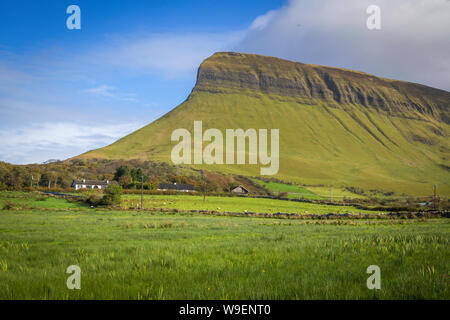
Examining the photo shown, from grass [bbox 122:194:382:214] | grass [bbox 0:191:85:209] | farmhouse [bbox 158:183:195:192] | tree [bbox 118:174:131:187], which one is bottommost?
grass [bbox 122:194:382:214]

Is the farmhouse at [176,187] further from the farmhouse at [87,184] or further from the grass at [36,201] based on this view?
the grass at [36,201]

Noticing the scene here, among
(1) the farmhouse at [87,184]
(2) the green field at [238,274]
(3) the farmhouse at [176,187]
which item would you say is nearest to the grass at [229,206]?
(3) the farmhouse at [176,187]

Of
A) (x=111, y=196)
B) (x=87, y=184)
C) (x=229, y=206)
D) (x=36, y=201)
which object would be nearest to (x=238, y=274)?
(x=111, y=196)

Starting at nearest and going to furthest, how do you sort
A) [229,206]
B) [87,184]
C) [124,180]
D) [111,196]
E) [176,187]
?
[111,196]
[229,206]
[124,180]
[176,187]
[87,184]

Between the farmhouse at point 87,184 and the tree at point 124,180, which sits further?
the farmhouse at point 87,184

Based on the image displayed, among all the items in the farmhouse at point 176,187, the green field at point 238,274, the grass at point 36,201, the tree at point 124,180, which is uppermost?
the tree at point 124,180

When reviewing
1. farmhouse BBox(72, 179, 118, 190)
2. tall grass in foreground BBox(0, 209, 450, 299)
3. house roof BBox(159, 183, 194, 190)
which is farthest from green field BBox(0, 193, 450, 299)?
farmhouse BBox(72, 179, 118, 190)

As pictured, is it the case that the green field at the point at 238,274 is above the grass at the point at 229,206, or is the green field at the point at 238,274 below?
above

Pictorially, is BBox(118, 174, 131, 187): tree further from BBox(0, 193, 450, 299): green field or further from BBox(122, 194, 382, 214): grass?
BBox(0, 193, 450, 299): green field

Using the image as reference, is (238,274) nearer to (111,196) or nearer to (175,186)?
(111,196)

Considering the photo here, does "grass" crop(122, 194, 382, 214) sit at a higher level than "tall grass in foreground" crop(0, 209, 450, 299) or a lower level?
lower

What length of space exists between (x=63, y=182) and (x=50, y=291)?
5027 inches

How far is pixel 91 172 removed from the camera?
502 feet
